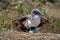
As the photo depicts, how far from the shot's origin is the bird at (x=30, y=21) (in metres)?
7.45

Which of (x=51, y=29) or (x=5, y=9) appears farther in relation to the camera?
(x=5, y=9)

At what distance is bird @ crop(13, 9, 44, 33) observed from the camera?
24.5 ft

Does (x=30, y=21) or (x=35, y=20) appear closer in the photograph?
(x=35, y=20)

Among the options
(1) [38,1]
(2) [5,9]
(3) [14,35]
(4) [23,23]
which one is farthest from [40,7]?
(3) [14,35]

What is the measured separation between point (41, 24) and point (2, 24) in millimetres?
1282

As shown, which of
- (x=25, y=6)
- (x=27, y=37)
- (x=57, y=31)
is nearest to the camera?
(x=27, y=37)

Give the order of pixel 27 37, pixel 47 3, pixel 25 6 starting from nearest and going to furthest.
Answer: pixel 27 37 < pixel 25 6 < pixel 47 3

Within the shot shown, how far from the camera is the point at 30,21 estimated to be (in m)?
7.57

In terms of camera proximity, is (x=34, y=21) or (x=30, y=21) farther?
(x=30, y=21)

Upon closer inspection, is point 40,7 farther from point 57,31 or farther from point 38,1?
point 57,31

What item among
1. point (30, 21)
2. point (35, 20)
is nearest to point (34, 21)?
point (35, 20)

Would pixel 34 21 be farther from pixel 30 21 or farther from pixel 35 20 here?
pixel 30 21

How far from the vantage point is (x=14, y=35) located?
5570 millimetres

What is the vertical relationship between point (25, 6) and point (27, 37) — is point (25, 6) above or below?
below
